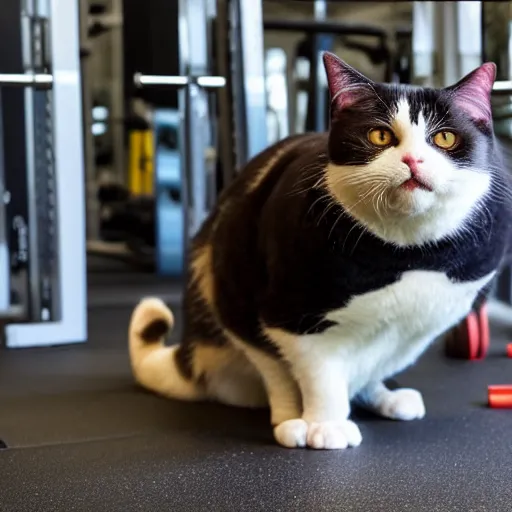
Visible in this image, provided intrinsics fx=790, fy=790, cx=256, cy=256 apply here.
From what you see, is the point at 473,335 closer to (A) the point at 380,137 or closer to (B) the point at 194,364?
(B) the point at 194,364

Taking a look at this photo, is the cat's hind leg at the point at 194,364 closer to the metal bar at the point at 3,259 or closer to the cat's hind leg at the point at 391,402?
the cat's hind leg at the point at 391,402

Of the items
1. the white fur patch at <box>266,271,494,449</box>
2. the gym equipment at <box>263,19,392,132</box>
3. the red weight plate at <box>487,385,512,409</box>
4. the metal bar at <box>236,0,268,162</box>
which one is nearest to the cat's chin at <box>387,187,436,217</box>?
the white fur patch at <box>266,271,494,449</box>

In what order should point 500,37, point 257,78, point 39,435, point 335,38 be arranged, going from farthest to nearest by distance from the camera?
point 335,38 → point 500,37 → point 257,78 → point 39,435

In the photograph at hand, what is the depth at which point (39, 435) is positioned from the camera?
1.16m

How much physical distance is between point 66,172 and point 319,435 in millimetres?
997

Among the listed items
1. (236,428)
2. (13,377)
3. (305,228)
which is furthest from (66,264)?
(305,228)

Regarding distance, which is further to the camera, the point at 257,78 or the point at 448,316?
the point at 257,78

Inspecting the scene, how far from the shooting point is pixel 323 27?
2879mm

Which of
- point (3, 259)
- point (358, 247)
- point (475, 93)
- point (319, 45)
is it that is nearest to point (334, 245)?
point (358, 247)

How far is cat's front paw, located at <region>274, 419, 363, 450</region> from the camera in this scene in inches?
42.3

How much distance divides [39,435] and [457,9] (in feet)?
5.94

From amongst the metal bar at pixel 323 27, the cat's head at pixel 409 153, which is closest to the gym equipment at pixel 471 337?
the cat's head at pixel 409 153

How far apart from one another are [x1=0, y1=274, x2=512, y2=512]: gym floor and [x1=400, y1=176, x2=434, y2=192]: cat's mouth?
1.16ft

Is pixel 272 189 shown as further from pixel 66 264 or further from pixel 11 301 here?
pixel 11 301
